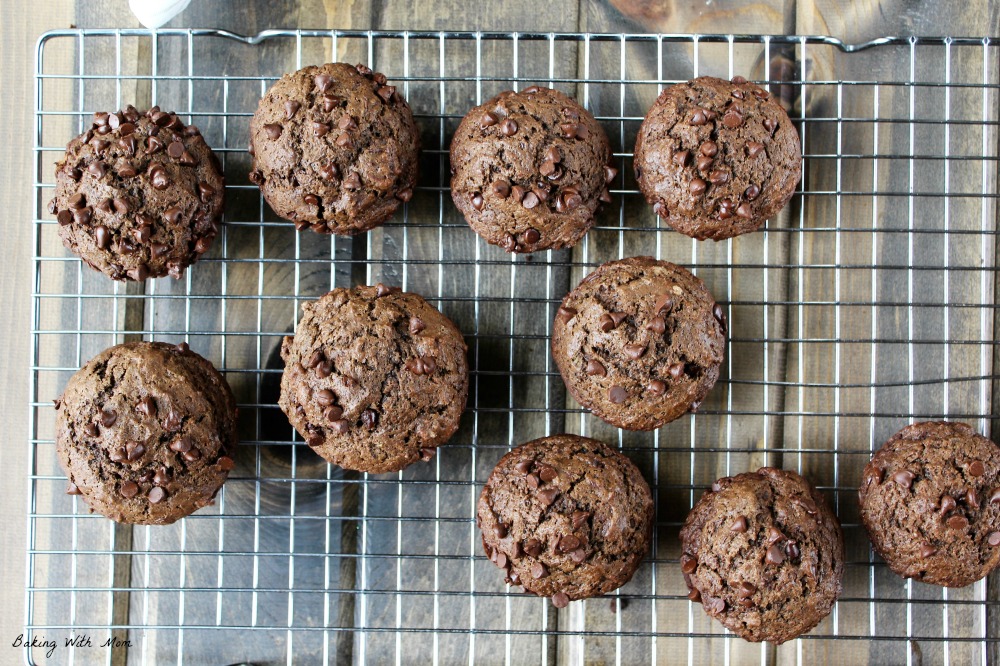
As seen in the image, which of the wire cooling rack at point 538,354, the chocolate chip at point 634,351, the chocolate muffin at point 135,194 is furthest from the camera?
the wire cooling rack at point 538,354

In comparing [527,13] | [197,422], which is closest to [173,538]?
[197,422]

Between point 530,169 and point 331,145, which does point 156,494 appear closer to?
point 331,145

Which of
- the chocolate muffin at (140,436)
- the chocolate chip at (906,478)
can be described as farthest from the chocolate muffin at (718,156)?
the chocolate muffin at (140,436)

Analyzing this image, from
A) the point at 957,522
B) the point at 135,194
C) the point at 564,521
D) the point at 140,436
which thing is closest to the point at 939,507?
the point at 957,522

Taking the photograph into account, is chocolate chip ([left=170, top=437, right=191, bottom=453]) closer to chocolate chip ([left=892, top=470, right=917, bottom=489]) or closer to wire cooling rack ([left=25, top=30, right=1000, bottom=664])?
wire cooling rack ([left=25, top=30, right=1000, bottom=664])

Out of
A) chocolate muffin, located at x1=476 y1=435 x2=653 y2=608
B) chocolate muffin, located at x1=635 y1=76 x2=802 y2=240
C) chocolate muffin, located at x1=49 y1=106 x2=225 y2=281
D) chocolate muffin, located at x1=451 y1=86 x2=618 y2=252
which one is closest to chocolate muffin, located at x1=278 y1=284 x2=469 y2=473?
chocolate muffin, located at x1=476 y1=435 x2=653 y2=608

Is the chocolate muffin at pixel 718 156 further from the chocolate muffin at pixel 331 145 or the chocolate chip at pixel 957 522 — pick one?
the chocolate chip at pixel 957 522
